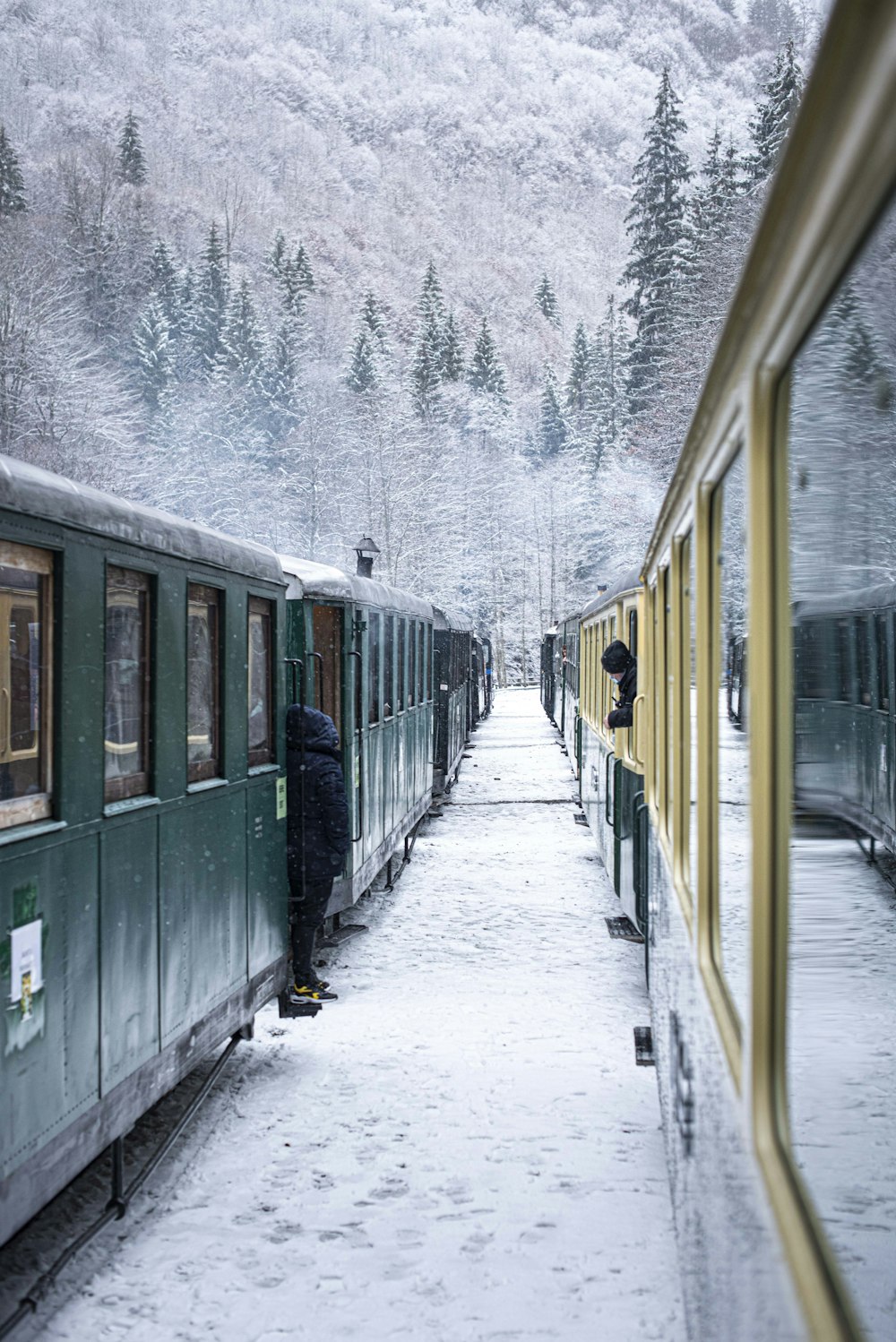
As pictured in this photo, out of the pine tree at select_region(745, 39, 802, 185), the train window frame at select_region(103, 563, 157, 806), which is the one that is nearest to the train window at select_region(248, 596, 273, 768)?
the train window frame at select_region(103, 563, 157, 806)

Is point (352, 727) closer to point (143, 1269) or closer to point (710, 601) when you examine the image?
point (143, 1269)

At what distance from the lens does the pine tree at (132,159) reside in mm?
120438

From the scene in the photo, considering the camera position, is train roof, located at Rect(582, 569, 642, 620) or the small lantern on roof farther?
the small lantern on roof

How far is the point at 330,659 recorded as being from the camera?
355 inches

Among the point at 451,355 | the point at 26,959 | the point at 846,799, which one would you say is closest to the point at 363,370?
the point at 451,355

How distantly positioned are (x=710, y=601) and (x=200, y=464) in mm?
54426

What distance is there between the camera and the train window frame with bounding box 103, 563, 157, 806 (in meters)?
4.30

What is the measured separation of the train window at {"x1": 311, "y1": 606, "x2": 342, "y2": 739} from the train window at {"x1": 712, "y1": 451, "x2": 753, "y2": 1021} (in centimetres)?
658

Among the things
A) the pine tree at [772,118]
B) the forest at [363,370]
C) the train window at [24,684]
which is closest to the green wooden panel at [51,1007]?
the train window at [24,684]

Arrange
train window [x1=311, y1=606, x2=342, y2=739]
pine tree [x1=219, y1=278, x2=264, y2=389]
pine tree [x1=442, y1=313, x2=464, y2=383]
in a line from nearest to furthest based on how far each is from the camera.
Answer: train window [x1=311, y1=606, x2=342, y2=739], pine tree [x1=219, y1=278, x2=264, y2=389], pine tree [x1=442, y1=313, x2=464, y2=383]

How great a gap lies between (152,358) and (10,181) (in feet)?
42.4

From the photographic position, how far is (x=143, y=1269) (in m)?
4.21

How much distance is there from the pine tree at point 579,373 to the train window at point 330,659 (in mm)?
84555

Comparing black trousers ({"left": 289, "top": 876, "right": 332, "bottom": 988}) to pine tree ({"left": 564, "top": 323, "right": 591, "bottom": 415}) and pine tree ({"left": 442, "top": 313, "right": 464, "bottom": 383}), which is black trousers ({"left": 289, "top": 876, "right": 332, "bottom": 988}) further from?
pine tree ({"left": 564, "top": 323, "right": 591, "bottom": 415})
